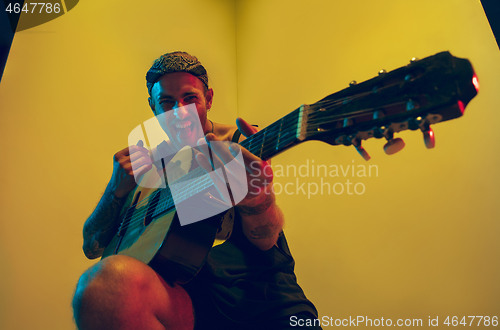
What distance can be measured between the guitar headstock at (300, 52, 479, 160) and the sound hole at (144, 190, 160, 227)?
1.71 feet

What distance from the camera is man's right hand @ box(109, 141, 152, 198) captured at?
1.05 meters

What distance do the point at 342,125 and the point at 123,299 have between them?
1.95ft

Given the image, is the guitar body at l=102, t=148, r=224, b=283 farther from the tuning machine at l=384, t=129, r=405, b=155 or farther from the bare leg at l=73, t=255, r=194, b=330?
the tuning machine at l=384, t=129, r=405, b=155

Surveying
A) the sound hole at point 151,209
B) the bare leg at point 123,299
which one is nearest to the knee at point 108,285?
the bare leg at point 123,299

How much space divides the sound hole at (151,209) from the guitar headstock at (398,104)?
522mm

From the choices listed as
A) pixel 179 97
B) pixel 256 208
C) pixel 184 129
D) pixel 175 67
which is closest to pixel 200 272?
pixel 256 208

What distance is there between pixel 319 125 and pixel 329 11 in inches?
48.7

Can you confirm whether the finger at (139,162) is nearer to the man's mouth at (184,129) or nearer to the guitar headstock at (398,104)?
the man's mouth at (184,129)

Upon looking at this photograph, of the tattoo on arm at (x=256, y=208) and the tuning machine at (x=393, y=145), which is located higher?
the tuning machine at (x=393, y=145)

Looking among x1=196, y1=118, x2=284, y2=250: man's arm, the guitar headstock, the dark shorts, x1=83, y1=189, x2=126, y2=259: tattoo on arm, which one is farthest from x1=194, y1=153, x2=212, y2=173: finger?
x1=83, y1=189, x2=126, y2=259: tattoo on arm

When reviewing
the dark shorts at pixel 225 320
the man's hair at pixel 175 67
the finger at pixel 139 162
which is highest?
the man's hair at pixel 175 67

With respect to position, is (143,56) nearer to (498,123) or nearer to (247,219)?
(247,219)

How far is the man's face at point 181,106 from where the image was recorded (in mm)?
1140

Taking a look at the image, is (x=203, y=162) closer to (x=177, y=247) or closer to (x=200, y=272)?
(x=177, y=247)
